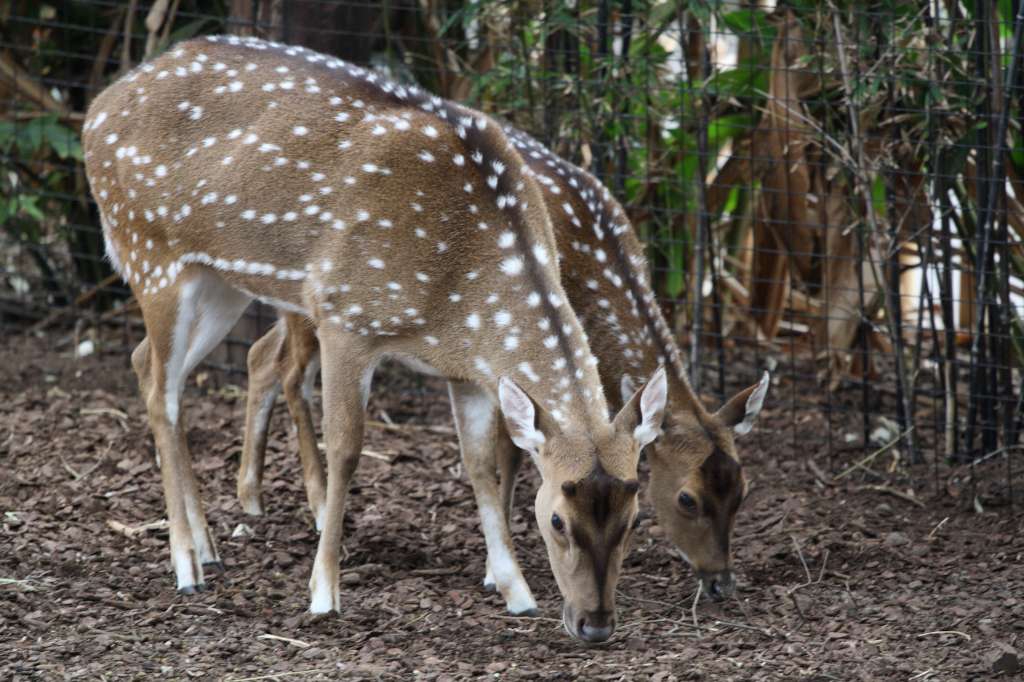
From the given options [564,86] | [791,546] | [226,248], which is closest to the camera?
[226,248]

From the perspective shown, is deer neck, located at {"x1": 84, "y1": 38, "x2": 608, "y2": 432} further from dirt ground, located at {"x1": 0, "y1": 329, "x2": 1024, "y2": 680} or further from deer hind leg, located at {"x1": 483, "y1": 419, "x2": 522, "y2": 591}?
dirt ground, located at {"x1": 0, "y1": 329, "x2": 1024, "y2": 680}

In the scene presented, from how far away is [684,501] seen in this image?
5801mm

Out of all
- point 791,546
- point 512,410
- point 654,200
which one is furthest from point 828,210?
point 512,410

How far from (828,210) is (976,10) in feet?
5.19

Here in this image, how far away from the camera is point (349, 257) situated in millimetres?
5703

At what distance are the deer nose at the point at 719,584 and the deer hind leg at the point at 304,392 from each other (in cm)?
178

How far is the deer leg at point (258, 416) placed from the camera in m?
6.66

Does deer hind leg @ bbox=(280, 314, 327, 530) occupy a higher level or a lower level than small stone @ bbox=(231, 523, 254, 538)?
higher

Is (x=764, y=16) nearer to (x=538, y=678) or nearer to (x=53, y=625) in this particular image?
(x=538, y=678)

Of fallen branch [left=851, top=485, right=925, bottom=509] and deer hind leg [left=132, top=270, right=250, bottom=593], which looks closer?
deer hind leg [left=132, top=270, right=250, bottom=593]

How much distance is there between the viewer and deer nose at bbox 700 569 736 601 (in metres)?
5.80

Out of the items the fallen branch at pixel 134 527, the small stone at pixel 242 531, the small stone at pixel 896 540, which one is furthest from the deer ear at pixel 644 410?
the fallen branch at pixel 134 527

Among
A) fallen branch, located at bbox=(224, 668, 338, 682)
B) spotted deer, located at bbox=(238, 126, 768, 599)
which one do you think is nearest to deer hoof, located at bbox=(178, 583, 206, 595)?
spotted deer, located at bbox=(238, 126, 768, 599)


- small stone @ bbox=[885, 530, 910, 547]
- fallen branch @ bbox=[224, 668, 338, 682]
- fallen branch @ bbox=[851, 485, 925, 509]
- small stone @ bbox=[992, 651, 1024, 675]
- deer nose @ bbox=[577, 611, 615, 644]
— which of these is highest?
deer nose @ bbox=[577, 611, 615, 644]
